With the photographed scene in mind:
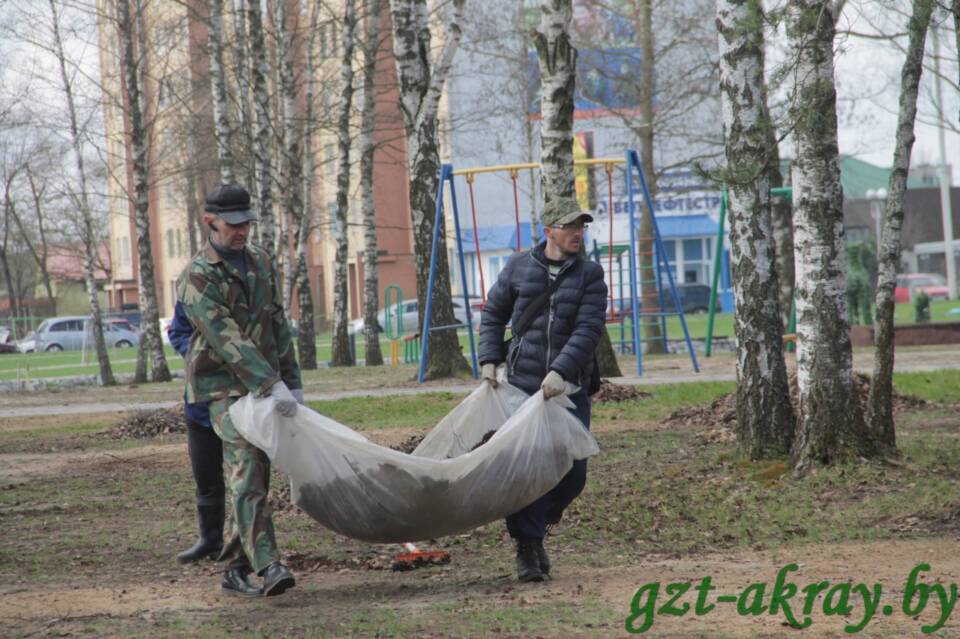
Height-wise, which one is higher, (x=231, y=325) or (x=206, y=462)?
(x=231, y=325)

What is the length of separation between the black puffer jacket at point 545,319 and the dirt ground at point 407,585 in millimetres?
996

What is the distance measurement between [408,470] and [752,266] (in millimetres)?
4078

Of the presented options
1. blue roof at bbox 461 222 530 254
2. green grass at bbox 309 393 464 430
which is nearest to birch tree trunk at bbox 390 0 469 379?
green grass at bbox 309 393 464 430

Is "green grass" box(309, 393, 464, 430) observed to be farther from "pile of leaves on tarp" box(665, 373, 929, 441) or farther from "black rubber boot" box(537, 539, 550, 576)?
"black rubber boot" box(537, 539, 550, 576)

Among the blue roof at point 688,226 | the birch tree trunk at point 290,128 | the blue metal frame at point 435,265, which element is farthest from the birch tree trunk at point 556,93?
the blue roof at point 688,226

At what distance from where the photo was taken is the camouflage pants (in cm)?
625

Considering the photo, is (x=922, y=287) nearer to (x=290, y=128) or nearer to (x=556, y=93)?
(x=290, y=128)

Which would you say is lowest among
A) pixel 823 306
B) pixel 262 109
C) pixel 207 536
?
pixel 207 536

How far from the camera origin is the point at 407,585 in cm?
656

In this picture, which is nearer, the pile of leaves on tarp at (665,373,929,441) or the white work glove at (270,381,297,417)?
the white work glove at (270,381,297,417)

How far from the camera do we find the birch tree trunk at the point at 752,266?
31.3 feet

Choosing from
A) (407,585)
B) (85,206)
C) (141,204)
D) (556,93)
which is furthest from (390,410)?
(85,206)

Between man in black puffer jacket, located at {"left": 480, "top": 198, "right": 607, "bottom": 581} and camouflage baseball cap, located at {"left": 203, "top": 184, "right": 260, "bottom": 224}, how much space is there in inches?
48.9

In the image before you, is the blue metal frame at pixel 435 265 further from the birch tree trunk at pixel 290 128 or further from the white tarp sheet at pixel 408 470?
the white tarp sheet at pixel 408 470
